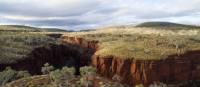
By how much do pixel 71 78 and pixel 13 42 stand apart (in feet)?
235

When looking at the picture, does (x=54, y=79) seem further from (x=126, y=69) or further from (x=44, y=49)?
(x=44, y=49)

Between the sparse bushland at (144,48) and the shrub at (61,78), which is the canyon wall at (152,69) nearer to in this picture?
the sparse bushland at (144,48)

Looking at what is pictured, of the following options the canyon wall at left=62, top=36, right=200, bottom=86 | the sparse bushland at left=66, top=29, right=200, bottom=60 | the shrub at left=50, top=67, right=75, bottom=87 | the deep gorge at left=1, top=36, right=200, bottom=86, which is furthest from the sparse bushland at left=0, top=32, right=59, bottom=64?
the shrub at left=50, top=67, right=75, bottom=87

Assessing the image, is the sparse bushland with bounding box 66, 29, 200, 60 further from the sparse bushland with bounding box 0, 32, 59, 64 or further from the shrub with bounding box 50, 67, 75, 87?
the shrub with bounding box 50, 67, 75, 87

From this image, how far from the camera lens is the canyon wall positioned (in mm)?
93375

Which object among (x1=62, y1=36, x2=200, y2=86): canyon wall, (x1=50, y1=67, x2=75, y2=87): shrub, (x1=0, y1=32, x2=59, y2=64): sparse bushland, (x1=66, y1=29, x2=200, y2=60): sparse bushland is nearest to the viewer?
(x1=50, y1=67, x2=75, y2=87): shrub

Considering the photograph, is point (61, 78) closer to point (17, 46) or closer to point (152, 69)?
point (152, 69)

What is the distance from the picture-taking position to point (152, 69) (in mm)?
93250

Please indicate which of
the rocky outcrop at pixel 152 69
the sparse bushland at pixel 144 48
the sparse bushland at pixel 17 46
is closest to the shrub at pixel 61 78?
the rocky outcrop at pixel 152 69

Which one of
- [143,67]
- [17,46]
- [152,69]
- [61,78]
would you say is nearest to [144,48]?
[143,67]

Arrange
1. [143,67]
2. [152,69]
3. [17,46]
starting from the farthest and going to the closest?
1. [17,46]
2. [143,67]
3. [152,69]

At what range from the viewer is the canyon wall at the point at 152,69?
93375 millimetres

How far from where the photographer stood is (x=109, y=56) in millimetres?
99188

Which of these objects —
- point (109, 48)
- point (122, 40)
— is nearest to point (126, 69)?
point (109, 48)
